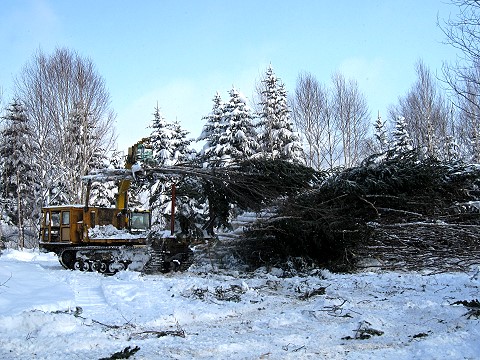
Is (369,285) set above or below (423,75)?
below

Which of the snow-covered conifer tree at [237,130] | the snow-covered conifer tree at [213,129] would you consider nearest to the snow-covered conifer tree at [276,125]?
the snow-covered conifer tree at [237,130]

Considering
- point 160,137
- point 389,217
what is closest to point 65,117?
point 160,137

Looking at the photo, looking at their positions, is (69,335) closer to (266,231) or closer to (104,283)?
(104,283)

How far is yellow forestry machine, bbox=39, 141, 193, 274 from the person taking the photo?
14516mm

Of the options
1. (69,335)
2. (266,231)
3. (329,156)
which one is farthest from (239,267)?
(329,156)

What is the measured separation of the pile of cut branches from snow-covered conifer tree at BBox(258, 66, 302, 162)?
1327 centimetres

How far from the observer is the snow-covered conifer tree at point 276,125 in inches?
1017

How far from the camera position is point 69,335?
5734 mm

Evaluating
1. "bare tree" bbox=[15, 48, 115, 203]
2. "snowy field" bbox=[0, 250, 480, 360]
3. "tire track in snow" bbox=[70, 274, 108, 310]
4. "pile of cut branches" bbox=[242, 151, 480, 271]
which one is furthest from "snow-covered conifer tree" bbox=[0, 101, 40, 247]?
"pile of cut branches" bbox=[242, 151, 480, 271]

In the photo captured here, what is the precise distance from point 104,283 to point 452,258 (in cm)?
831

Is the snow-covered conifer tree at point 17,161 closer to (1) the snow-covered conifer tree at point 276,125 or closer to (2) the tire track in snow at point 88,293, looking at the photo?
(1) the snow-covered conifer tree at point 276,125

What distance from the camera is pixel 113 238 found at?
15.2 metres

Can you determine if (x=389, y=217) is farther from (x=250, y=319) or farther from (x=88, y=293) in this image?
(x=88, y=293)

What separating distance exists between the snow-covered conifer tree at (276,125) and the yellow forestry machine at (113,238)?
10.9 meters
